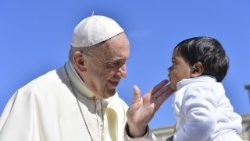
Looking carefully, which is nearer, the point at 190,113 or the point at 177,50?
the point at 190,113

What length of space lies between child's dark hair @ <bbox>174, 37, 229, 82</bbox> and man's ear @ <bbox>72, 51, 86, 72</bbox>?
2.38 ft

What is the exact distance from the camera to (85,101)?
17.6ft

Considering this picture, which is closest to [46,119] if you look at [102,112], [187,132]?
[102,112]

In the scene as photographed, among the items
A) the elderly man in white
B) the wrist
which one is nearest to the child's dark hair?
the elderly man in white

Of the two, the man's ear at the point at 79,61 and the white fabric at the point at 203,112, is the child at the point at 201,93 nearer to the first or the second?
the white fabric at the point at 203,112

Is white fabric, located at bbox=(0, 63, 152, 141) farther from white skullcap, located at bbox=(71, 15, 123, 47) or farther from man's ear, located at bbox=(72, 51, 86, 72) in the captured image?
white skullcap, located at bbox=(71, 15, 123, 47)

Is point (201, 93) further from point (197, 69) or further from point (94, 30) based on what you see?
point (94, 30)

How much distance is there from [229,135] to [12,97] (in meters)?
1.68

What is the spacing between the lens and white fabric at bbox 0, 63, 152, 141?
16.5 ft

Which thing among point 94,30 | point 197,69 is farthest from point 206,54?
point 94,30

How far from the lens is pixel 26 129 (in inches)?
196

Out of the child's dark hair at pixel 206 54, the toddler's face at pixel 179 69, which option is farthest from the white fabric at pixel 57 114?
the child's dark hair at pixel 206 54

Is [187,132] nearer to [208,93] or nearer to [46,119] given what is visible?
[208,93]

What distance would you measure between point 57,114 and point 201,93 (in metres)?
1.11
